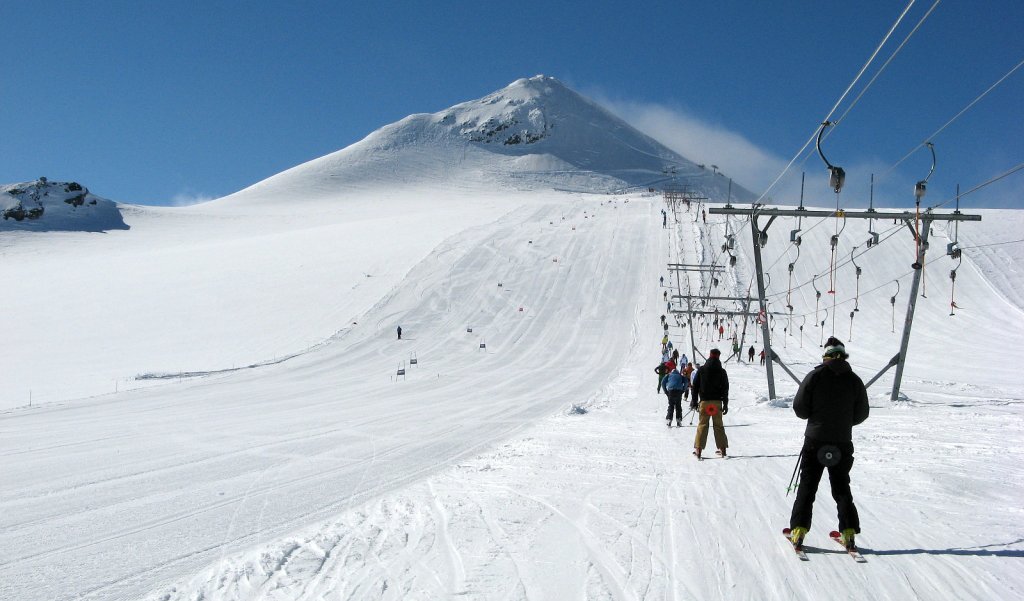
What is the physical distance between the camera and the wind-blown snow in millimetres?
5492

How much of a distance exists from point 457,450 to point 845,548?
24.4ft

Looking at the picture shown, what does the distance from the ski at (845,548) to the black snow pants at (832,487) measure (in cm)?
17

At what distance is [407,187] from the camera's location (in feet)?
482

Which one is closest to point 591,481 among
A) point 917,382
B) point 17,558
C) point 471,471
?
point 471,471

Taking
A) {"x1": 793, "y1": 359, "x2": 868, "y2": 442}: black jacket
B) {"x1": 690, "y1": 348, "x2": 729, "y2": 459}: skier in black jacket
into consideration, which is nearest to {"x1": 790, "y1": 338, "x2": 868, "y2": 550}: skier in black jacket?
{"x1": 793, "y1": 359, "x2": 868, "y2": 442}: black jacket

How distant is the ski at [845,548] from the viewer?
549 centimetres

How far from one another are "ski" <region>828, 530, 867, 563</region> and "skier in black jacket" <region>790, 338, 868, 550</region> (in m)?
0.05

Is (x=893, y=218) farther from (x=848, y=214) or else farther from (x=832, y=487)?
(x=832, y=487)

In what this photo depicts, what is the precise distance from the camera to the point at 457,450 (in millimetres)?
12117

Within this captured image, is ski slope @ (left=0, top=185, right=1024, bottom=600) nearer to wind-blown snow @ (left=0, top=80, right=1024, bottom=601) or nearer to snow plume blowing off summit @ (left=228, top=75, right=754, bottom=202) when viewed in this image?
wind-blown snow @ (left=0, top=80, right=1024, bottom=601)

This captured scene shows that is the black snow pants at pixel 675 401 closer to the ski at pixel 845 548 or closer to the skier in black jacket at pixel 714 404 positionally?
the skier in black jacket at pixel 714 404

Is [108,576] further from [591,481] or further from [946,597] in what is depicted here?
[946,597]

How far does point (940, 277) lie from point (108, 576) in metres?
59.5

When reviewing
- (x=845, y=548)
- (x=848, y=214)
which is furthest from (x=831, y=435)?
(x=848, y=214)
